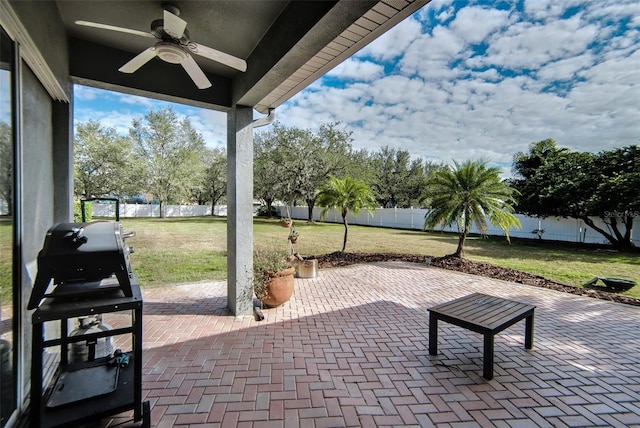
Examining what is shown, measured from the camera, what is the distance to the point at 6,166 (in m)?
1.64

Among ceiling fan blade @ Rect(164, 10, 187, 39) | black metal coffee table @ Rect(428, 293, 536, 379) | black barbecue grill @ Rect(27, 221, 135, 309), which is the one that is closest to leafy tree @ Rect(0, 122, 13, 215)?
black barbecue grill @ Rect(27, 221, 135, 309)

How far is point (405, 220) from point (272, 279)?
15.3 meters

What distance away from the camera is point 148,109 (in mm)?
16172

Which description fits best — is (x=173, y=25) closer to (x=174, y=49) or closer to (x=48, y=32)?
Result: (x=174, y=49)

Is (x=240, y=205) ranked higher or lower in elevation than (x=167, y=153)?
lower

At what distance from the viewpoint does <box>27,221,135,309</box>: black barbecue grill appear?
152cm

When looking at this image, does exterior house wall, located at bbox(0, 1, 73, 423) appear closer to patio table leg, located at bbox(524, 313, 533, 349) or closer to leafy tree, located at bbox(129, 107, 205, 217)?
patio table leg, located at bbox(524, 313, 533, 349)

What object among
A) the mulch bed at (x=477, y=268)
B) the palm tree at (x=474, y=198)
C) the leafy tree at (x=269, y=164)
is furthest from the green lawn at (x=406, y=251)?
the leafy tree at (x=269, y=164)

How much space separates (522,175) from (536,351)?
1415 cm

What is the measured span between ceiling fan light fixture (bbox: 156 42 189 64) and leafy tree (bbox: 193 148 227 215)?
19.4 metres

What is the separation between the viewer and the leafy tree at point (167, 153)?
16.6 meters

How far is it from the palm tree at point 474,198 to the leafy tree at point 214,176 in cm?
1735

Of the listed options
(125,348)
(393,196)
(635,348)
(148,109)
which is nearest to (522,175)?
(393,196)

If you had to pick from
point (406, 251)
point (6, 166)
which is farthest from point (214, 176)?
point (6, 166)
